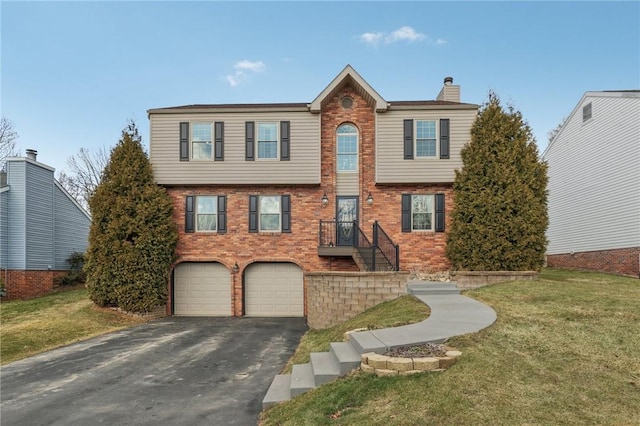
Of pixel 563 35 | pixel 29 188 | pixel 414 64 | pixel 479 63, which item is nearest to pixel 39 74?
pixel 29 188

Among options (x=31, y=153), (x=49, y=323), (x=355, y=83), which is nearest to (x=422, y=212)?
(x=355, y=83)

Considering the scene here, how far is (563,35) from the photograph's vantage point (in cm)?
1662

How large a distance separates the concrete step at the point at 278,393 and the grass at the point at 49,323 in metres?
7.70

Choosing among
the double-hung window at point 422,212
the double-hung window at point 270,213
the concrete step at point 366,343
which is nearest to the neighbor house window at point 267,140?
the double-hung window at point 270,213

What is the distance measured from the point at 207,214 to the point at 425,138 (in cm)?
938

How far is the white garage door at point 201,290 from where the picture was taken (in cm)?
1658

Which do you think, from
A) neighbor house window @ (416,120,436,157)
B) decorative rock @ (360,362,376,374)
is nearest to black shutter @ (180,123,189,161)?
neighbor house window @ (416,120,436,157)

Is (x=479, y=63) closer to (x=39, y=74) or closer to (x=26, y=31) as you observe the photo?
(x=26, y=31)

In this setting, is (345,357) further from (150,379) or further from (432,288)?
(432,288)

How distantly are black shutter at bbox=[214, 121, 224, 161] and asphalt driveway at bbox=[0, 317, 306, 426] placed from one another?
699cm

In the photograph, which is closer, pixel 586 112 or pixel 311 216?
pixel 311 216

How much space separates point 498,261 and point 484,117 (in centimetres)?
543

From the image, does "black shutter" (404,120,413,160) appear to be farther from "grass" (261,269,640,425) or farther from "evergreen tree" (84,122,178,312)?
"evergreen tree" (84,122,178,312)

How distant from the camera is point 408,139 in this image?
1612cm
